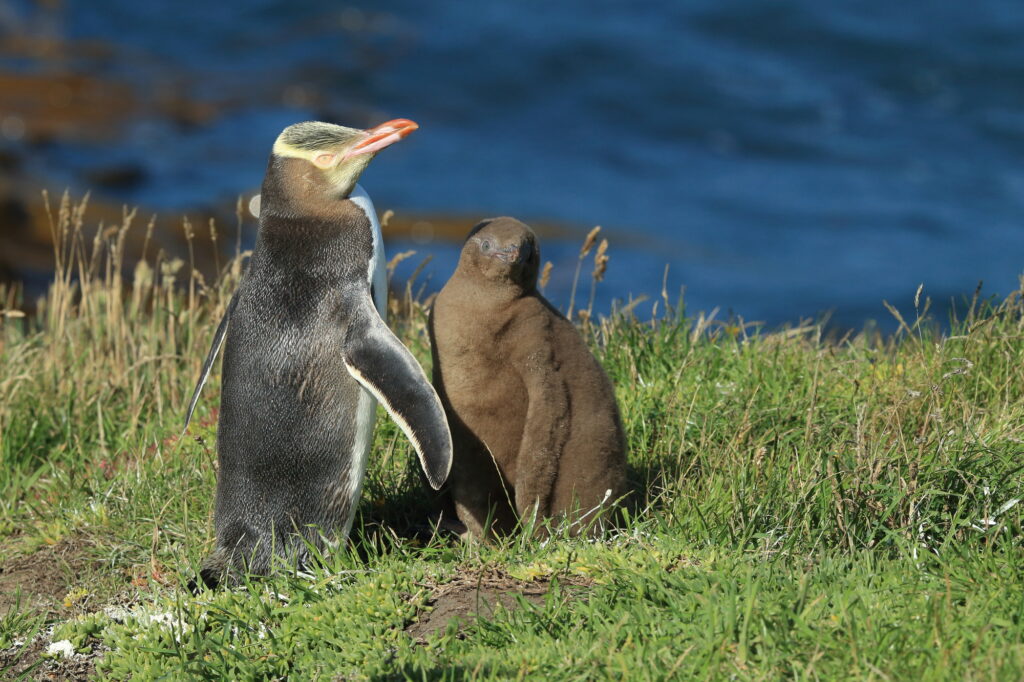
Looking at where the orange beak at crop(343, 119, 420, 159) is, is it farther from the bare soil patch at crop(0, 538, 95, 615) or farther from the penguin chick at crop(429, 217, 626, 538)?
the bare soil patch at crop(0, 538, 95, 615)

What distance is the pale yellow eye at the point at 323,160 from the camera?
4.84m

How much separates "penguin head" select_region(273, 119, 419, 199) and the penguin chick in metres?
0.54

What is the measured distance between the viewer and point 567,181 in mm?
18281

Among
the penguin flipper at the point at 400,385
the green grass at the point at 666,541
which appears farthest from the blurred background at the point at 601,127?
the penguin flipper at the point at 400,385

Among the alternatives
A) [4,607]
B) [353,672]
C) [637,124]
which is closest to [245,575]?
[353,672]

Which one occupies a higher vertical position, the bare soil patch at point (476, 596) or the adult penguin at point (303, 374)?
the adult penguin at point (303, 374)

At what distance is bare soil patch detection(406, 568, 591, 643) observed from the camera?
161 inches

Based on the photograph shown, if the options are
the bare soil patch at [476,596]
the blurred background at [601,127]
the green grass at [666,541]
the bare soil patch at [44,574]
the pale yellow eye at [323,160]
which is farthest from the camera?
the blurred background at [601,127]

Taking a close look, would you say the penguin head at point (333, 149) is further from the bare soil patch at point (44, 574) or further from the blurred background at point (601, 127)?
the blurred background at point (601, 127)

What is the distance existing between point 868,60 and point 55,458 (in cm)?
1839

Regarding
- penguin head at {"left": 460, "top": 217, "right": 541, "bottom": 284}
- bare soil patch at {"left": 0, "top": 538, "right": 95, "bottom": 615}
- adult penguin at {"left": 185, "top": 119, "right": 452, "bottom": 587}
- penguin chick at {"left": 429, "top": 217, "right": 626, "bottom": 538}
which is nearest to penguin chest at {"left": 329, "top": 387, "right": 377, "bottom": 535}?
adult penguin at {"left": 185, "top": 119, "right": 452, "bottom": 587}

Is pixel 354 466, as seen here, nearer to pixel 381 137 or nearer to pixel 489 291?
pixel 489 291

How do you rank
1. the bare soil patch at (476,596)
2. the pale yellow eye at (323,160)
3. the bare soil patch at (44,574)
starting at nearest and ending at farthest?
the bare soil patch at (476,596)
the pale yellow eye at (323,160)
the bare soil patch at (44,574)

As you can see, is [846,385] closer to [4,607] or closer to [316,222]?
[316,222]
